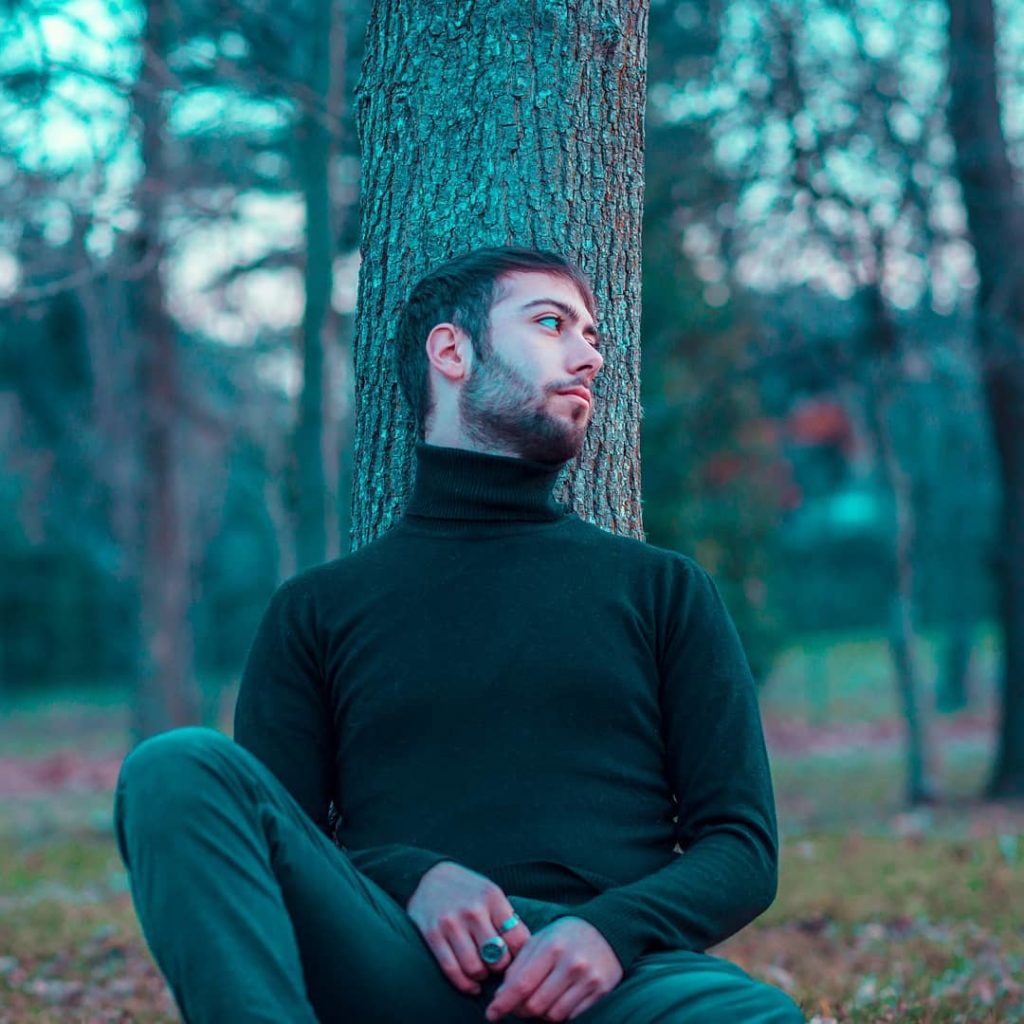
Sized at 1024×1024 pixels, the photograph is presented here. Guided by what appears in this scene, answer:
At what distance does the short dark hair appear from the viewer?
118 inches

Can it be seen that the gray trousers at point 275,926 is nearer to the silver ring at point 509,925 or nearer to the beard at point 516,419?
the silver ring at point 509,925

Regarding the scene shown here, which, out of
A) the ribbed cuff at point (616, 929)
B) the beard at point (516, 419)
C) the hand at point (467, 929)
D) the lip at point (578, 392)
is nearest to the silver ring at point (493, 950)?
the hand at point (467, 929)

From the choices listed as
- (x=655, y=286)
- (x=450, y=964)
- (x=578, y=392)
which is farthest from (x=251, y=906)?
(x=655, y=286)

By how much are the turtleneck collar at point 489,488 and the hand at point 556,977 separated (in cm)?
88

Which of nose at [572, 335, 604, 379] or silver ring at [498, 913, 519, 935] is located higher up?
nose at [572, 335, 604, 379]

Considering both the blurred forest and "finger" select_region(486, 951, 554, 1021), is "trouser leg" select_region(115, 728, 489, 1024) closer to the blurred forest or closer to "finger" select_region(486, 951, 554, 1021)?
"finger" select_region(486, 951, 554, 1021)

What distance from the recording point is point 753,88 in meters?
11.6

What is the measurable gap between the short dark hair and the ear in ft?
0.06

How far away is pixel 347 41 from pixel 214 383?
9.92m

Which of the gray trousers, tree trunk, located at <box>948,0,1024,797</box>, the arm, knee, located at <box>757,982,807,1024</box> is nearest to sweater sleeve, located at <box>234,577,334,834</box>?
the arm

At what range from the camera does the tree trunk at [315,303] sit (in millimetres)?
8656

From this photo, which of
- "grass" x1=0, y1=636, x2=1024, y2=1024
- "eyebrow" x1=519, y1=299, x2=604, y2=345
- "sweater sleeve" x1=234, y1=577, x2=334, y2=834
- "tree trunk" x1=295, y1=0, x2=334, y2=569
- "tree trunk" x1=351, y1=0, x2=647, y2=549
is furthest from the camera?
"tree trunk" x1=295, y1=0, x2=334, y2=569

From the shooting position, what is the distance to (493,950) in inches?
92.3

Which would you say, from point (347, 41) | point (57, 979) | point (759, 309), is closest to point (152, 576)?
point (347, 41)
